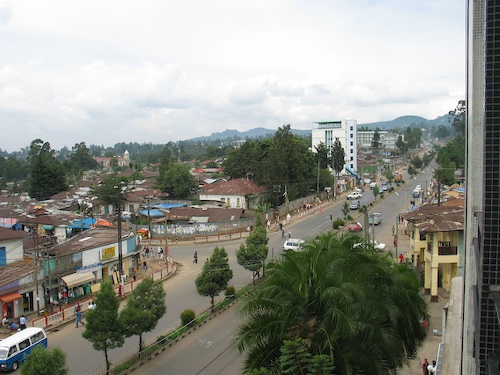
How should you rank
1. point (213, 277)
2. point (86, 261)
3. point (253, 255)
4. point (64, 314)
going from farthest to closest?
point (86, 261), point (253, 255), point (213, 277), point (64, 314)

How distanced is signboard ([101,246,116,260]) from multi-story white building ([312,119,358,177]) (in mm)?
72123

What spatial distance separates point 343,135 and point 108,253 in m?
75.3

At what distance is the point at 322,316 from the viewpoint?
27.7 ft

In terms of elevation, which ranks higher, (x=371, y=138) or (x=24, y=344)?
(x=371, y=138)

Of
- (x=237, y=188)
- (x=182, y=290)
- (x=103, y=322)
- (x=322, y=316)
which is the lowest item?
(x=182, y=290)

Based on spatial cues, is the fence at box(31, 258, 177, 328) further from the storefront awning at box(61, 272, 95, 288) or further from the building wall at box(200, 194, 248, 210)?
the building wall at box(200, 194, 248, 210)

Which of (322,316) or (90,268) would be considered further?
(90,268)

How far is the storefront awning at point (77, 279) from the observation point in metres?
21.3

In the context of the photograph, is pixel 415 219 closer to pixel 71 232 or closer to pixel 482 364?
pixel 482 364

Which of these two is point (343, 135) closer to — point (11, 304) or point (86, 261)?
point (86, 261)

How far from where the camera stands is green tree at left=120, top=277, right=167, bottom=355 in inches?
549

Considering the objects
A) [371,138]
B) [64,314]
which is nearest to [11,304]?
[64,314]

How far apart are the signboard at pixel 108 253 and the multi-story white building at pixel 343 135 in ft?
237

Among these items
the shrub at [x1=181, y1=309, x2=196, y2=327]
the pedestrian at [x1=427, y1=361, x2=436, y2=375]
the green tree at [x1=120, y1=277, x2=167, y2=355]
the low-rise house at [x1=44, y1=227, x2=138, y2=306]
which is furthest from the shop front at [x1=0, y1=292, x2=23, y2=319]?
the pedestrian at [x1=427, y1=361, x2=436, y2=375]
